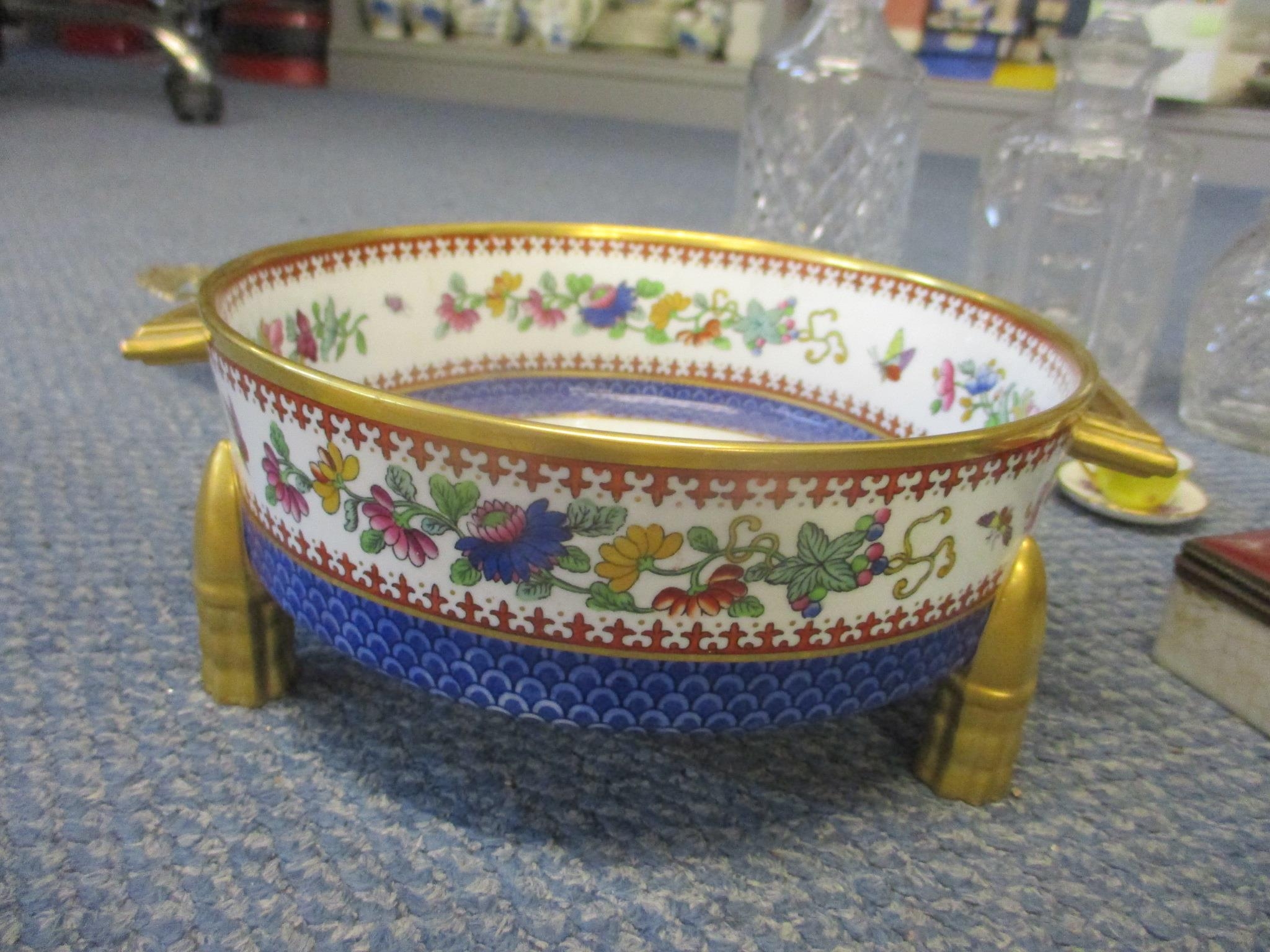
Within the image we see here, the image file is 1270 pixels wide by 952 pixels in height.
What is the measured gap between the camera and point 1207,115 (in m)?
1.47

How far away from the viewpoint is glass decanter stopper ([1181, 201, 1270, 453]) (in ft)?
1.97

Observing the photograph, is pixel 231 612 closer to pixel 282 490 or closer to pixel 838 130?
pixel 282 490

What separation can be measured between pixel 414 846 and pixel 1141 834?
0.21m

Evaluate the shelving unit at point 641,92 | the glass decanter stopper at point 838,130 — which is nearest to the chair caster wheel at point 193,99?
the shelving unit at point 641,92

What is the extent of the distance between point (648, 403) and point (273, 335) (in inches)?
6.9

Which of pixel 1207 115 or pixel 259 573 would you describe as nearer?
pixel 259 573

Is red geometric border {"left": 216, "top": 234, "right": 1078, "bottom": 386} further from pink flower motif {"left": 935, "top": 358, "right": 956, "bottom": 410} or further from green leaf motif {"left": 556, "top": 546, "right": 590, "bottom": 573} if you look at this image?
green leaf motif {"left": 556, "top": 546, "right": 590, "bottom": 573}

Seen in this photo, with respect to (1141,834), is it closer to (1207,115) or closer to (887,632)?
(887,632)

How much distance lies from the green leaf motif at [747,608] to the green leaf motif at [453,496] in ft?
0.21

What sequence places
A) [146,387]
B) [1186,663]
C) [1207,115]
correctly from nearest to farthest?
[1186,663]
[146,387]
[1207,115]

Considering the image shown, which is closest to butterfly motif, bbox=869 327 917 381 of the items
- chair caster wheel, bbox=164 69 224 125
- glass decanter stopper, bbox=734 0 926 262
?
glass decanter stopper, bbox=734 0 926 262

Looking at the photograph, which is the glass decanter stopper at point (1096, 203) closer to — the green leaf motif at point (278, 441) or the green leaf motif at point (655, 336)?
the green leaf motif at point (655, 336)

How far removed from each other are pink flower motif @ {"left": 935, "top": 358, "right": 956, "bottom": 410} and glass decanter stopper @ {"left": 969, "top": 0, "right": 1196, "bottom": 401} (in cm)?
29

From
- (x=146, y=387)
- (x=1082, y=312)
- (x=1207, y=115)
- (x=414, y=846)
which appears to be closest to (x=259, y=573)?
(x=414, y=846)
